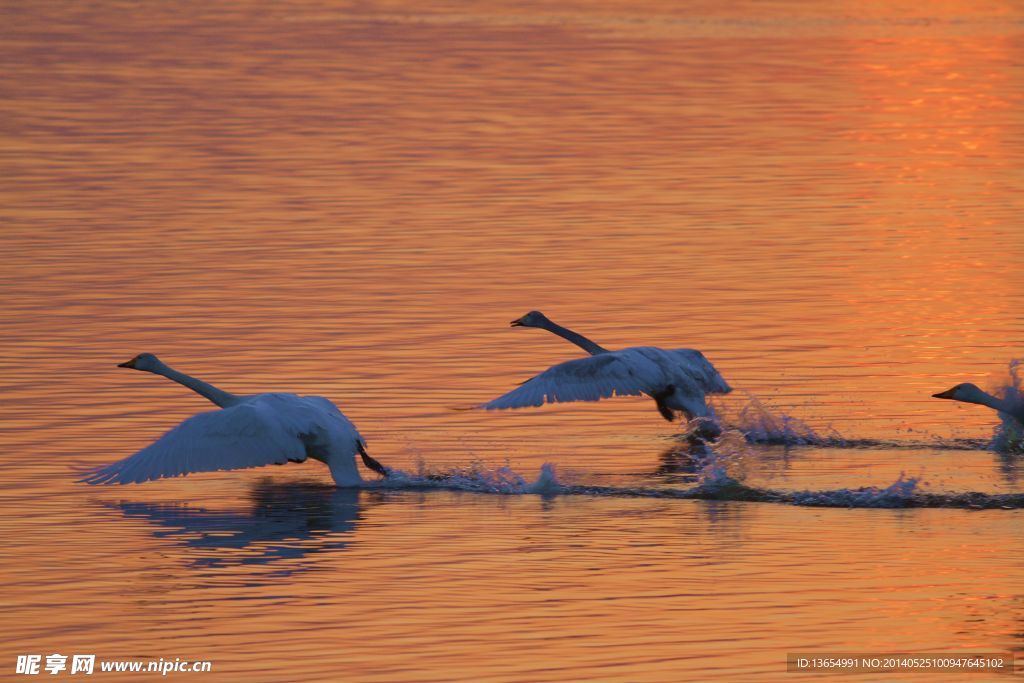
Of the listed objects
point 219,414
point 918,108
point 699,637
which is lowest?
point 699,637

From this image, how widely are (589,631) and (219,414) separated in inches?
169

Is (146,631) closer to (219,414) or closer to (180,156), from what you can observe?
(219,414)

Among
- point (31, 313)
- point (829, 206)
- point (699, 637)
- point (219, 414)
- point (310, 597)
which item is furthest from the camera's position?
point (829, 206)

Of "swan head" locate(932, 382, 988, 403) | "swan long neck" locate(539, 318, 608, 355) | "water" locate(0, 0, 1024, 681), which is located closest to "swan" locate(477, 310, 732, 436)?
"water" locate(0, 0, 1024, 681)

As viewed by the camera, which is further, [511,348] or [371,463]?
[511,348]

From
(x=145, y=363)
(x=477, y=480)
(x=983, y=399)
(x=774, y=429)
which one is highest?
(x=145, y=363)

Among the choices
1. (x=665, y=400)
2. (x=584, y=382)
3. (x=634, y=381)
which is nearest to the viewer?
(x=584, y=382)

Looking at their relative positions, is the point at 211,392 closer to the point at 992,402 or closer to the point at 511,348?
the point at 511,348

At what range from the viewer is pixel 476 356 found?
2052cm

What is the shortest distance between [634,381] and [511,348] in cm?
336

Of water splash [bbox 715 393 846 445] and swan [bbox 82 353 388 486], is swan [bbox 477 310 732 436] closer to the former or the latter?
water splash [bbox 715 393 846 445]

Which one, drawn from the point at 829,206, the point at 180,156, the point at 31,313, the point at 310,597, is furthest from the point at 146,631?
the point at 180,156

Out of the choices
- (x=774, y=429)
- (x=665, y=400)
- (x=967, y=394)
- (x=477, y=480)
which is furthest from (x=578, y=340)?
(x=967, y=394)

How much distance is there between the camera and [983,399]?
17094 mm
